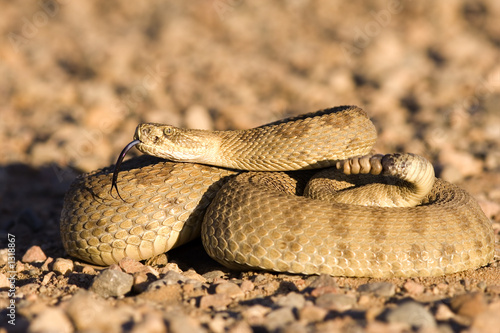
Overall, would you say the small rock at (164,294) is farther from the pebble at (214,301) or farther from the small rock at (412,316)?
the small rock at (412,316)

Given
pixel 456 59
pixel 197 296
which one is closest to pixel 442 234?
pixel 197 296

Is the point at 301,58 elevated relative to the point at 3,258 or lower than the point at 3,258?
elevated

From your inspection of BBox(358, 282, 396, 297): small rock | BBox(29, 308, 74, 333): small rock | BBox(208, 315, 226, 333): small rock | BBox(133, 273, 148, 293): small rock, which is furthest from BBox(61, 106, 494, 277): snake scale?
BBox(29, 308, 74, 333): small rock

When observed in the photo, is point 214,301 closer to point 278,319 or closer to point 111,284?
point 278,319

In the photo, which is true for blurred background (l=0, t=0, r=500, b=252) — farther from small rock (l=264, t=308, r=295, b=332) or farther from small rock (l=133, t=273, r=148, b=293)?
small rock (l=264, t=308, r=295, b=332)

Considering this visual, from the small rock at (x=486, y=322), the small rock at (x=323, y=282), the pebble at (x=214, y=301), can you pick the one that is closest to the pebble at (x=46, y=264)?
the pebble at (x=214, y=301)

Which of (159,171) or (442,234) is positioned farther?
(159,171)

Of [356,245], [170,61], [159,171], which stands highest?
[170,61]

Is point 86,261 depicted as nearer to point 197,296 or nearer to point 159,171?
point 159,171
